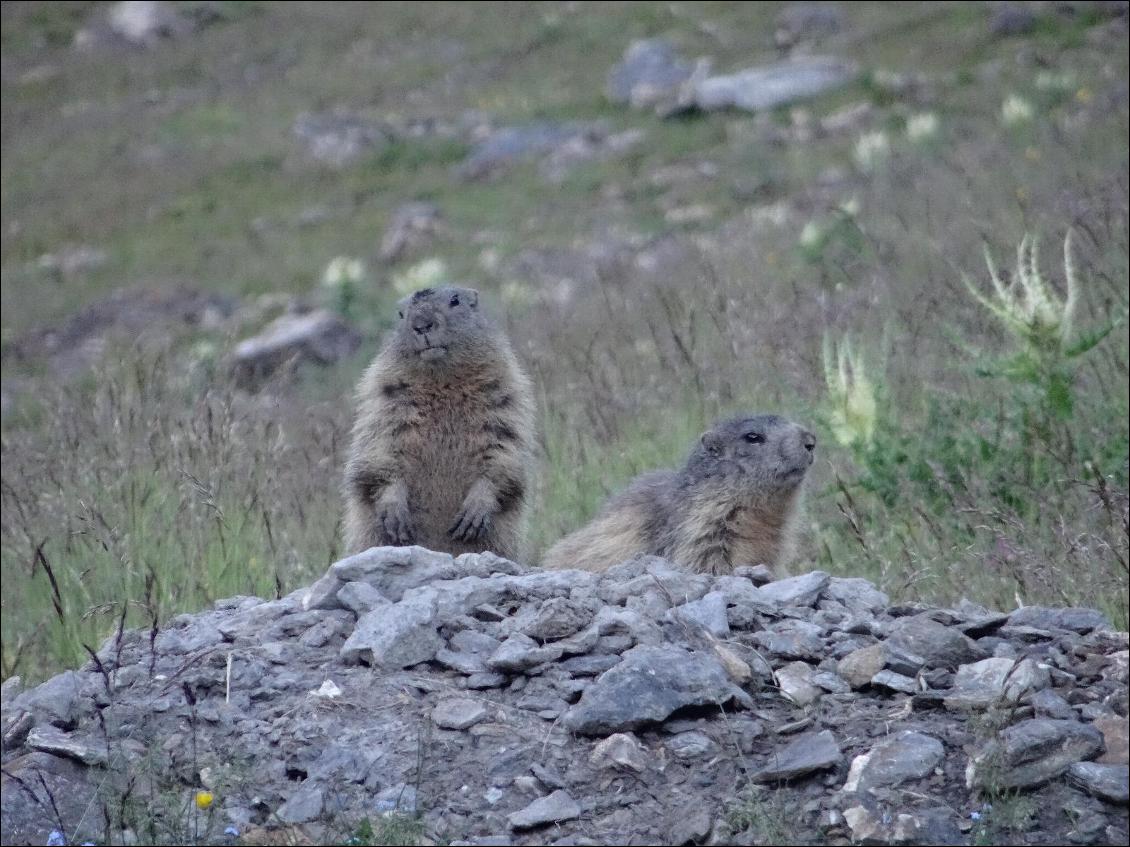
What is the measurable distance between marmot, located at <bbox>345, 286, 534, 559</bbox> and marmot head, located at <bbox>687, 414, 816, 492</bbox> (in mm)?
975

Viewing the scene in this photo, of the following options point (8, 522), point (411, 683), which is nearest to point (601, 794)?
point (411, 683)

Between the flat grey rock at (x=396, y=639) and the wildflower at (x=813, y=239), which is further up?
the wildflower at (x=813, y=239)

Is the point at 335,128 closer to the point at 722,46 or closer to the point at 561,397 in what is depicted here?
the point at 722,46

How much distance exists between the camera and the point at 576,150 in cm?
2827

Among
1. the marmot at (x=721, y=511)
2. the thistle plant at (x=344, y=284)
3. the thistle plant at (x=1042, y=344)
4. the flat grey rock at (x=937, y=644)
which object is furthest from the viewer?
the thistle plant at (x=344, y=284)

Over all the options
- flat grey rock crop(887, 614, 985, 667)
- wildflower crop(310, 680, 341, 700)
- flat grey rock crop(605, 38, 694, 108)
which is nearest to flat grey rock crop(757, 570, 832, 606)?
flat grey rock crop(887, 614, 985, 667)

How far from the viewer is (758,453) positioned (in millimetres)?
7270

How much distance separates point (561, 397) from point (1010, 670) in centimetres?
699

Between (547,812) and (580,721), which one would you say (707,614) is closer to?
(580,721)

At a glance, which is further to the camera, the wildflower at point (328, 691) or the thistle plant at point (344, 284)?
the thistle plant at point (344, 284)

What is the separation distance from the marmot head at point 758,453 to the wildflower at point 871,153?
36.8 ft

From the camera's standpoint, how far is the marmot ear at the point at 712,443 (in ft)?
24.1

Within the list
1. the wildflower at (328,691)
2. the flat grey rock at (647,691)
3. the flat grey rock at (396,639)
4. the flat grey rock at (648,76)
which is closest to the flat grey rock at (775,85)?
the flat grey rock at (648,76)

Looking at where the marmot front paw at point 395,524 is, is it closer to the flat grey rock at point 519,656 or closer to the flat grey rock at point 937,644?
the flat grey rock at point 519,656
